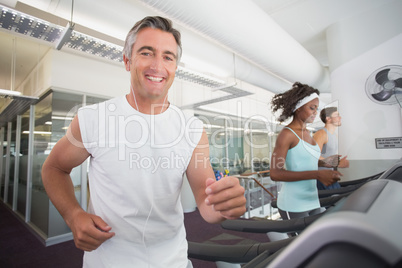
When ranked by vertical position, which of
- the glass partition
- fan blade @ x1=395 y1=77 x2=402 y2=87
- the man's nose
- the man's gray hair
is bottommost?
the glass partition

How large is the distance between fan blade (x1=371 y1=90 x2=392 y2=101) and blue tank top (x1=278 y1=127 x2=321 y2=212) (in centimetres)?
130

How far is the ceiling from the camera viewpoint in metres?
1.97

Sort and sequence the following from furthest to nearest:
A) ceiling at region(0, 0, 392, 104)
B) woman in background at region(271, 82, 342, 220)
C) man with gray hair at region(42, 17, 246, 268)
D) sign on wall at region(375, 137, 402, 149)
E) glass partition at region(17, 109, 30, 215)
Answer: glass partition at region(17, 109, 30, 215) → sign on wall at region(375, 137, 402, 149) → ceiling at region(0, 0, 392, 104) → woman in background at region(271, 82, 342, 220) → man with gray hair at region(42, 17, 246, 268)

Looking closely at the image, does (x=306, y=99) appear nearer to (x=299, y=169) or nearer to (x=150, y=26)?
(x=299, y=169)

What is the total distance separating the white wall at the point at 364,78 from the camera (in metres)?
2.76

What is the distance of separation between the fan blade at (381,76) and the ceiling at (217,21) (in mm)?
1057

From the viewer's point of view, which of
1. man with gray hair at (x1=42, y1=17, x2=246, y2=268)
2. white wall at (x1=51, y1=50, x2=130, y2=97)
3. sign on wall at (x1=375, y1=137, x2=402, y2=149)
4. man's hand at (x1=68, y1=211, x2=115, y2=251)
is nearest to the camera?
man's hand at (x1=68, y1=211, x2=115, y2=251)

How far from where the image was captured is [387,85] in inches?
92.0

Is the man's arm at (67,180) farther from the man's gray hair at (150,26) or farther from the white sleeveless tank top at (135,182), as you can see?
the man's gray hair at (150,26)

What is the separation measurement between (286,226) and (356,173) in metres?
2.37

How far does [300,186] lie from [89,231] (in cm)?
141

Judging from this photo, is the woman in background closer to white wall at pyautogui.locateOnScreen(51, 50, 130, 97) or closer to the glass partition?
white wall at pyautogui.locateOnScreen(51, 50, 130, 97)

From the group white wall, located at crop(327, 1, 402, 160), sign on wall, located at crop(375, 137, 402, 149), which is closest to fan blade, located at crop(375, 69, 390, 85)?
white wall, located at crop(327, 1, 402, 160)

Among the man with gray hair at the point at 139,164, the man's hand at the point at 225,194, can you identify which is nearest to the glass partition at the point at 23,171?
the man with gray hair at the point at 139,164
